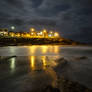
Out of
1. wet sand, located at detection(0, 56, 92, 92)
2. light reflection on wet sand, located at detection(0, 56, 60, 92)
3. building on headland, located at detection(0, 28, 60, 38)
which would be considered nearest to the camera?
wet sand, located at detection(0, 56, 92, 92)

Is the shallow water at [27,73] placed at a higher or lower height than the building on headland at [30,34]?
lower

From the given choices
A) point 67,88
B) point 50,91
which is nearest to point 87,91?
point 67,88

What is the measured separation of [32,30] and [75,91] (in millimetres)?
101098

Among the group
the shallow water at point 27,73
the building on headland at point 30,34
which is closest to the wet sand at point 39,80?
the shallow water at point 27,73

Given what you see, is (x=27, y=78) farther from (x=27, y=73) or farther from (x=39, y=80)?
(x=27, y=73)

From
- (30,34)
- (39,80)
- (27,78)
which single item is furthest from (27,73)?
(30,34)

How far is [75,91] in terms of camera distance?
12.6 feet

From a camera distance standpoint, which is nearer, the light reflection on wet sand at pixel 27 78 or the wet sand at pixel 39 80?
the wet sand at pixel 39 80

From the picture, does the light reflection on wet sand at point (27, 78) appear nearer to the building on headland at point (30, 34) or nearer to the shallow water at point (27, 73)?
the shallow water at point (27, 73)

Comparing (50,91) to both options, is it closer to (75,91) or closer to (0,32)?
(75,91)

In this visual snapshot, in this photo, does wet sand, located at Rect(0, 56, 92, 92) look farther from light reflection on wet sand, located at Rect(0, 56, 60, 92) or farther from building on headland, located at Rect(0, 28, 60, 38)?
building on headland, located at Rect(0, 28, 60, 38)

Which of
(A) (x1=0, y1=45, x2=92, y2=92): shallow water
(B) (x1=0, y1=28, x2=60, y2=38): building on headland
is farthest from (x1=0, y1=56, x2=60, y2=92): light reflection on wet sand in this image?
(B) (x1=0, y1=28, x2=60, y2=38): building on headland

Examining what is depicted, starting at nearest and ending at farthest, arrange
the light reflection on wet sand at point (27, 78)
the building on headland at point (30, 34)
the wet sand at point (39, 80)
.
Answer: the wet sand at point (39, 80), the light reflection on wet sand at point (27, 78), the building on headland at point (30, 34)

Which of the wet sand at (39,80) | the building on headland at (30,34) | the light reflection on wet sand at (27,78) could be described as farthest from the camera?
the building on headland at (30,34)
